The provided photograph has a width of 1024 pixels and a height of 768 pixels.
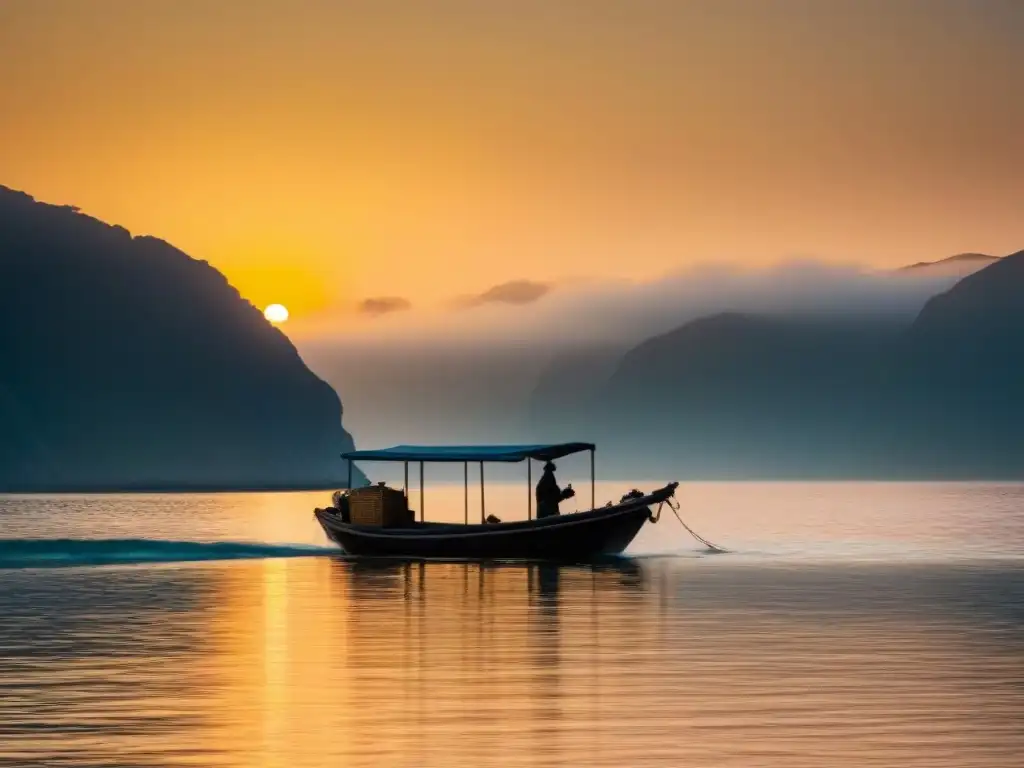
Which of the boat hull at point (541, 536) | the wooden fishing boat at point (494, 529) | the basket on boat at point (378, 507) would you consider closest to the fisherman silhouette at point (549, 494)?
the wooden fishing boat at point (494, 529)

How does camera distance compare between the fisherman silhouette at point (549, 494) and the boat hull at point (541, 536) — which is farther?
the boat hull at point (541, 536)

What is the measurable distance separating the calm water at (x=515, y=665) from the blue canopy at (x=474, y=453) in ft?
12.6

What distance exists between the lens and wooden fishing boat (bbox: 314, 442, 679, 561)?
58.9 meters

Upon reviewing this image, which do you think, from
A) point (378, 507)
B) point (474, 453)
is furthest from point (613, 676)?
point (378, 507)

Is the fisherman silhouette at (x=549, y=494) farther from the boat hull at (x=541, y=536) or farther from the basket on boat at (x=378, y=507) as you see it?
the basket on boat at (x=378, y=507)

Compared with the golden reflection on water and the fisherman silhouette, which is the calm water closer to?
the golden reflection on water

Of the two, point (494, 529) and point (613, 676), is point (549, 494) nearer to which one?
point (494, 529)

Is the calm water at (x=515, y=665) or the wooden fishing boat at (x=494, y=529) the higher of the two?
the wooden fishing boat at (x=494, y=529)

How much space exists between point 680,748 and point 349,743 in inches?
156

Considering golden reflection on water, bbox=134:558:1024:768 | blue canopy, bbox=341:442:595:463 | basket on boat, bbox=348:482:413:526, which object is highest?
blue canopy, bbox=341:442:595:463

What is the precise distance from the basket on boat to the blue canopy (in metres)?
1.29

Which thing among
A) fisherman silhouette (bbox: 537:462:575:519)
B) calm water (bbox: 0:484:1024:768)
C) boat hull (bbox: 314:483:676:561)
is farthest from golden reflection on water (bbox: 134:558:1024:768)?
boat hull (bbox: 314:483:676:561)

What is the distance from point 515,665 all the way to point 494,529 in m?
30.6

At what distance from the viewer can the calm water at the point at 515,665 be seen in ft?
68.4
